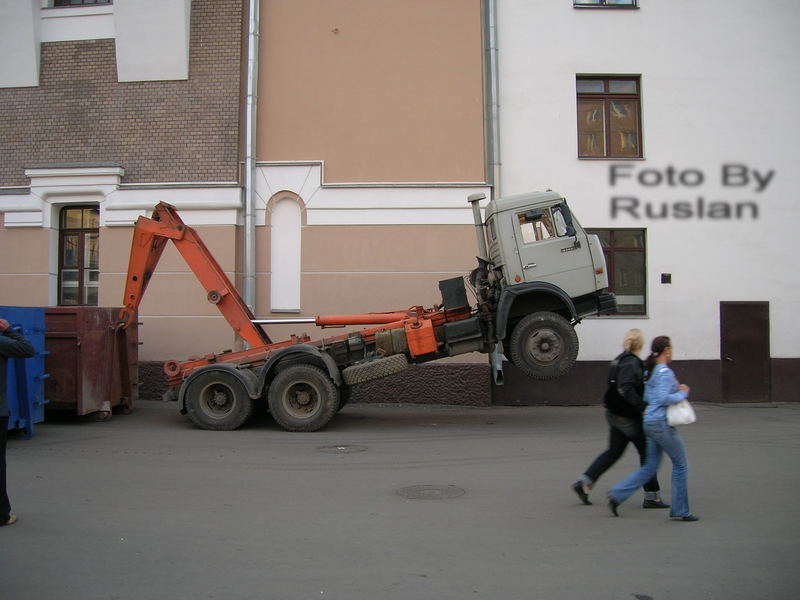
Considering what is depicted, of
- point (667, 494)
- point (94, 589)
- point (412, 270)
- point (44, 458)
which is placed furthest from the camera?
point (412, 270)

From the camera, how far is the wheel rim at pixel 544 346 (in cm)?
945

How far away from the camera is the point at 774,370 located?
13102mm

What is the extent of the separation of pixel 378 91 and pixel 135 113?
5.05m

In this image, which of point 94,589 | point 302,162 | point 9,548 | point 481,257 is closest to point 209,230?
point 302,162

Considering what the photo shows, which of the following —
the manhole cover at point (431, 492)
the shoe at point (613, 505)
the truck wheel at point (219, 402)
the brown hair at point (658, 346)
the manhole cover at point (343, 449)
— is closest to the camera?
the brown hair at point (658, 346)

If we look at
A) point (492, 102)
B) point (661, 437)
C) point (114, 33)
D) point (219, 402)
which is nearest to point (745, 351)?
point (492, 102)

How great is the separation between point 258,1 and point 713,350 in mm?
11621

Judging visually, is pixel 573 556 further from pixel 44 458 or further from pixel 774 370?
pixel 774 370

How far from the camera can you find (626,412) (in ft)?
19.4

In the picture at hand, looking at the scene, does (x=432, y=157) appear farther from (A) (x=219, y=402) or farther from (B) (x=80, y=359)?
(B) (x=80, y=359)

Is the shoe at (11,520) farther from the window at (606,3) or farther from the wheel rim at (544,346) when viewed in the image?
the window at (606,3)

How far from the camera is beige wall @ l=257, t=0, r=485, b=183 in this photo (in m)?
13.2

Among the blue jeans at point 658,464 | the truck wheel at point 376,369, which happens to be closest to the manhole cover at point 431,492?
the blue jeans at point 658,464

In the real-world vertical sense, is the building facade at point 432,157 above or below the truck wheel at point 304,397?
above
